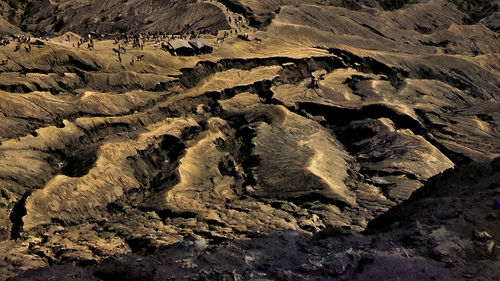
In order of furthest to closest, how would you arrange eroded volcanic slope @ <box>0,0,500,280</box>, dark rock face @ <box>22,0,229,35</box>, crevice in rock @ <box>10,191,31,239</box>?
1. dark rock face @ <box>22,0,229,35</box>
2. crevice in rock @ <box>10,191,31,239</box>
3. eroded volcanic slope @ <box>0,0,500,280</box>

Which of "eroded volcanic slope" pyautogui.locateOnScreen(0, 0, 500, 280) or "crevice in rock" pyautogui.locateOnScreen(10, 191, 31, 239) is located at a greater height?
"eroded volcanic slope" pyautogui.locateOnScreen(0, 0, 500, 280)

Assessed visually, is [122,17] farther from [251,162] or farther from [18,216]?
[18,216]

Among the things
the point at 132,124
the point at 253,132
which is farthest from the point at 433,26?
the point at 132,124

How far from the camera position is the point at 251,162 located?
23562 millimetres

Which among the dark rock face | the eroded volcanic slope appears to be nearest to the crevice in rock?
the eroded volcanic slope

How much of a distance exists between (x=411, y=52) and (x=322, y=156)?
2804cm

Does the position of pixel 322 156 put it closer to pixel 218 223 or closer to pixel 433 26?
pixel 218 223

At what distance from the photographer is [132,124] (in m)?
25.2

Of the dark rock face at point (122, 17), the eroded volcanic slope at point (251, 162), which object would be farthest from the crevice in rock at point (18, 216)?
the dark rock face at point (122, 17)

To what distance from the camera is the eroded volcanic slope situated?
12422 millimetres

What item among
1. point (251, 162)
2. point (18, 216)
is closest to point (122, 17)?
point (251, 162)

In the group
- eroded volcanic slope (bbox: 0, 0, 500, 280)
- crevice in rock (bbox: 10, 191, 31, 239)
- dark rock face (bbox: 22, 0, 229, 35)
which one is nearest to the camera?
eroded volcanic slope (bbox: 0, 0, 500, 280)

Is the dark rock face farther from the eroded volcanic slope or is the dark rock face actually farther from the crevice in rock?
the crevice in rock

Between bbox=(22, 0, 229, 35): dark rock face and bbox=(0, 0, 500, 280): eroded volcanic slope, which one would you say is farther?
bbox=(22, 0, 229, 35): dark rock face
